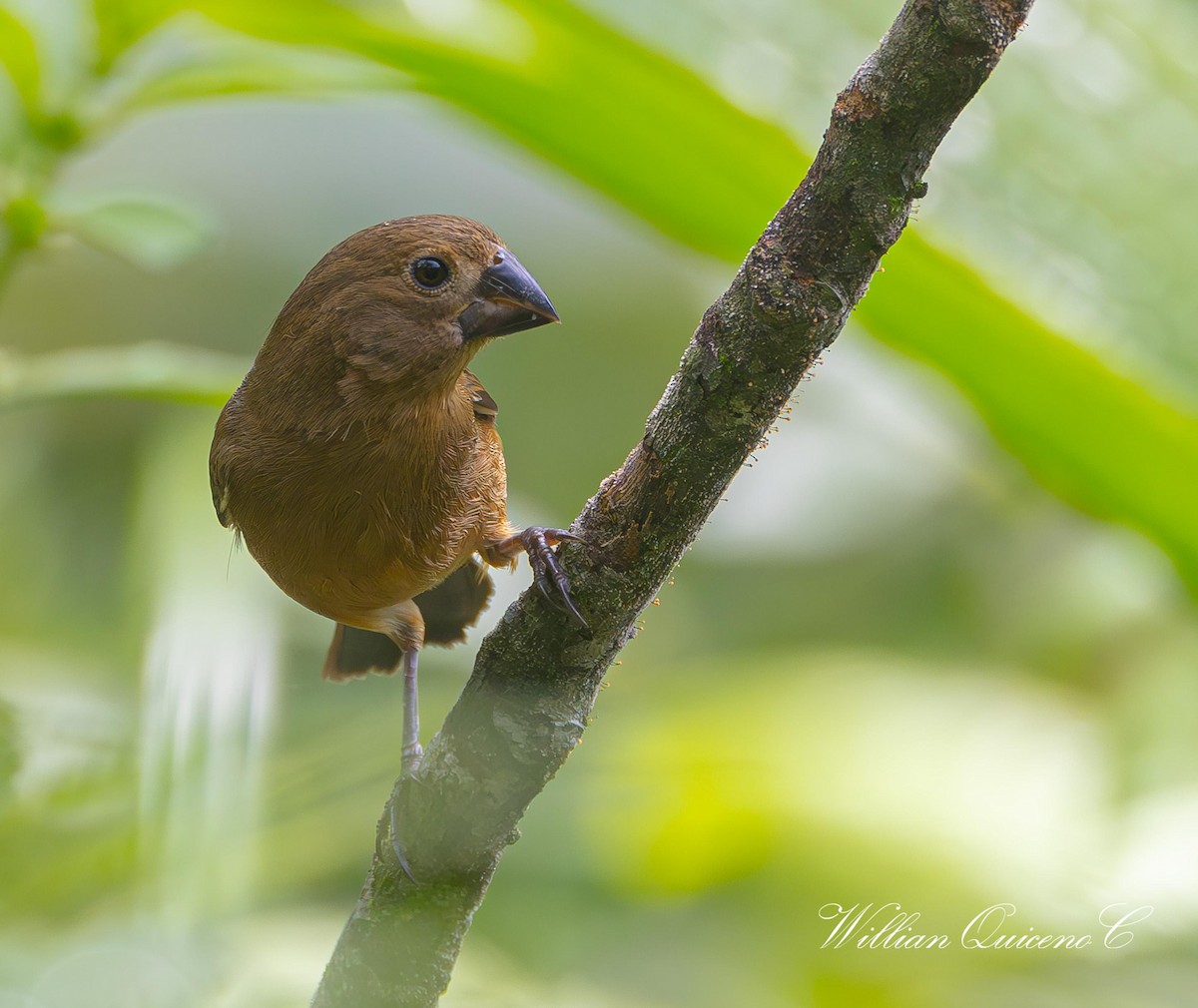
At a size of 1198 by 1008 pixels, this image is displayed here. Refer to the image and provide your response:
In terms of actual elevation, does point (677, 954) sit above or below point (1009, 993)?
below

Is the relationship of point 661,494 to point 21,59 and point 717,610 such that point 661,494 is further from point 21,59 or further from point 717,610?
point 717,610

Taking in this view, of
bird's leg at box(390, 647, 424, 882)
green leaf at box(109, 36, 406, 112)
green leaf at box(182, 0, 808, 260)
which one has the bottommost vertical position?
bird's leg at box(390, 647, 424, 882)

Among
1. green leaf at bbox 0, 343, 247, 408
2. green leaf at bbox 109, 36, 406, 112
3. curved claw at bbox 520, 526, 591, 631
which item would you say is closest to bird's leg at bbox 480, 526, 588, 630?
curved claw at bbox 520, 526, 591, 631

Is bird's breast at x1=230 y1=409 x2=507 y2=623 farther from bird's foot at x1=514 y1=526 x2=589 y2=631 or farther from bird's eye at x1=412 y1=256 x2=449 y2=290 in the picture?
bird's foot at x1=514 y1=526 x2=589 y2=631

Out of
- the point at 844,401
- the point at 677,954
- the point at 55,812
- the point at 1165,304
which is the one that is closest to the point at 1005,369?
the point at 1165,304

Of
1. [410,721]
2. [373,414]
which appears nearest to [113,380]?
[373,414]

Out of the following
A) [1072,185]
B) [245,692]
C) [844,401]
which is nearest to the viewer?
[245,692]

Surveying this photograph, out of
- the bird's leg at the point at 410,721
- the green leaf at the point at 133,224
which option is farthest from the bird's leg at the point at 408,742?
the green leaf at the point at 133,224

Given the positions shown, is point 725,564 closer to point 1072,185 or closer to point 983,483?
point 983,483

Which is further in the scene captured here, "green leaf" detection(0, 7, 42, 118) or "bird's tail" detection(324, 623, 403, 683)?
"bird's tail" detection(324, 623, 403, 683)
